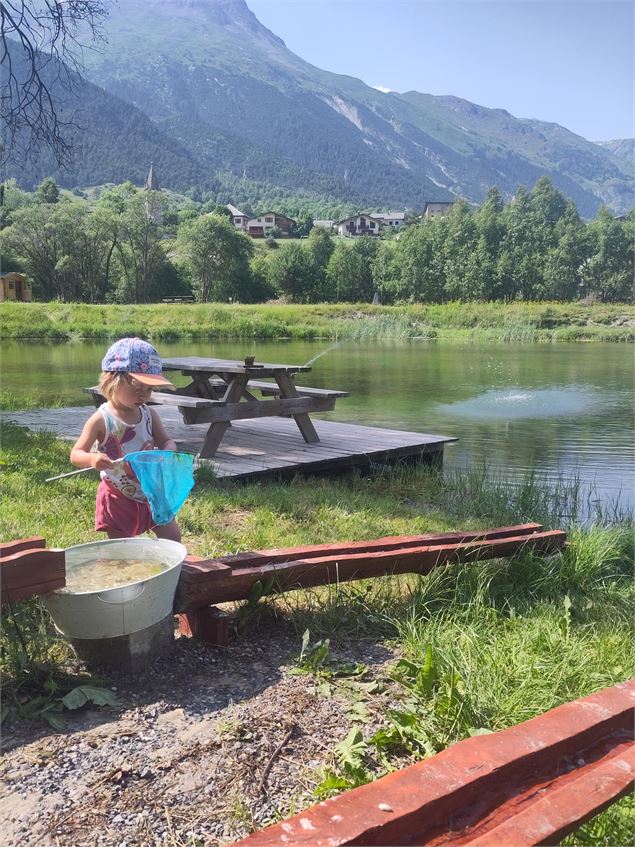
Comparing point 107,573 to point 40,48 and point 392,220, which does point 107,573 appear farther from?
point 392,220

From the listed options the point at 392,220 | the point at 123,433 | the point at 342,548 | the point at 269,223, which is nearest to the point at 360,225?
the point at 392,220

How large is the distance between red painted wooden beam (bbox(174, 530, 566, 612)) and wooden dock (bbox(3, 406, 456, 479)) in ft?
12.1

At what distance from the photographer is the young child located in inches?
147

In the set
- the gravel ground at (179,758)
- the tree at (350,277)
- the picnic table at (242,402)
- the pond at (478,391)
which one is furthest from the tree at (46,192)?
the gravel ground at (179,758)

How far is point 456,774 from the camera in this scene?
1.73 meters

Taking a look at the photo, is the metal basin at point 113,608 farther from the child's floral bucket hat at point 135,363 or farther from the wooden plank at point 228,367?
the wooden plank at point 228,367

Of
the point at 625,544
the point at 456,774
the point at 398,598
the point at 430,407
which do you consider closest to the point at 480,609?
the point at 398,598

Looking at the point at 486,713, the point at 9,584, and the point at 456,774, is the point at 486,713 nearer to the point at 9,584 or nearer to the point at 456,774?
the point at 456,774

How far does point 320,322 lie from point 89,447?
46.2m

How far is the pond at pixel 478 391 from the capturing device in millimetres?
11694

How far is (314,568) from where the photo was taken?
3.61 meters

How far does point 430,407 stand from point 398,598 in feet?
43.8

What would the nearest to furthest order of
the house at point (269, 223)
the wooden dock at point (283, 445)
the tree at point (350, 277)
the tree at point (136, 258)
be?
1. the wooden dock at point (283, 445)
2. the tree at point (136, 258)
3. the tree at point (350, 277)
4. the house at point (269, 223)

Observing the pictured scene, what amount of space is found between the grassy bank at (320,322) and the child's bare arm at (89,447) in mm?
35354
